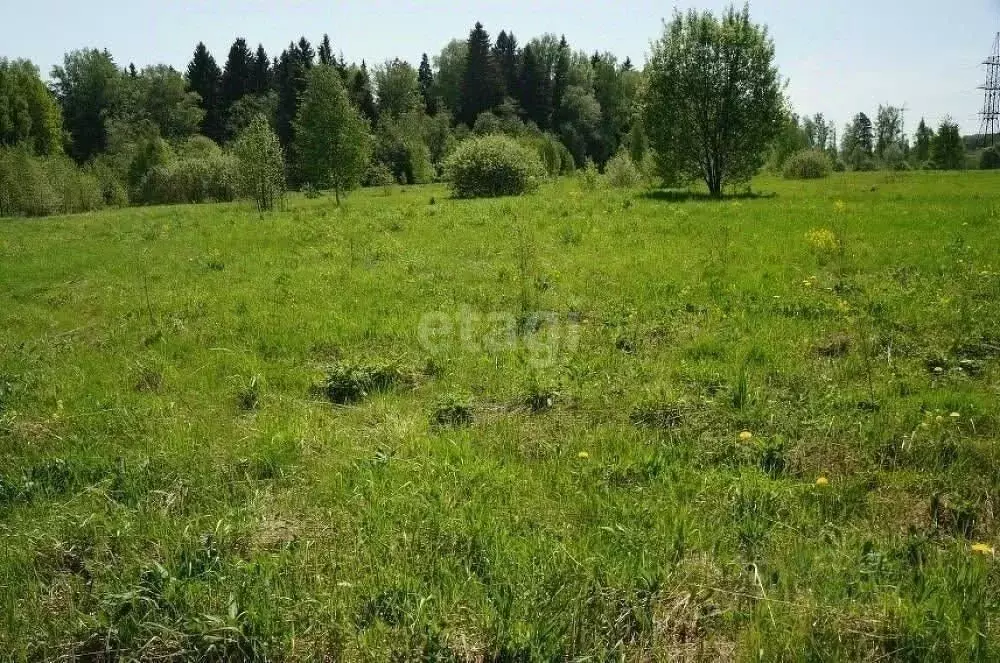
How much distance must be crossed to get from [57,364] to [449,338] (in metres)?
4.99

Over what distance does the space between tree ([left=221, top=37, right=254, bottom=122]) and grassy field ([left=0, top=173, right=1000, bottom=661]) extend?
94692 millimetres

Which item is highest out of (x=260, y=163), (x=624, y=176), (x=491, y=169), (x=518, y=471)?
(x=260, y=163)

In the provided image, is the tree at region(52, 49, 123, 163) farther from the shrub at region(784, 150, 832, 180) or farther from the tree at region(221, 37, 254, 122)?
the shrub at region(784, 150, 832, 180)

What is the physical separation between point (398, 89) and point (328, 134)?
62112mm

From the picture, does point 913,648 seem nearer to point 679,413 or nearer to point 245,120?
point 679,413

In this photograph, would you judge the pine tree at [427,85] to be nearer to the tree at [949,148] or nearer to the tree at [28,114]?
the tree at [28,114]

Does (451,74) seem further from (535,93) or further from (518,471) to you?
(518,471)

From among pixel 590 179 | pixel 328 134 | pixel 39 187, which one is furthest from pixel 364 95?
pixel 590 179

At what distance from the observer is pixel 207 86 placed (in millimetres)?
93750

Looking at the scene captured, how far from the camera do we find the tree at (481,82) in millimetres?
97188

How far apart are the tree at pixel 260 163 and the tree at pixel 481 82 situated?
6521cm

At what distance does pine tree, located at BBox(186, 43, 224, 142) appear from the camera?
92500mm

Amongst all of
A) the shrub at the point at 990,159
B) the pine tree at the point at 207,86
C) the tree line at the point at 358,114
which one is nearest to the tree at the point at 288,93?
the tree line at the point at 358,114

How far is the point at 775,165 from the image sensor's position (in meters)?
55.2
